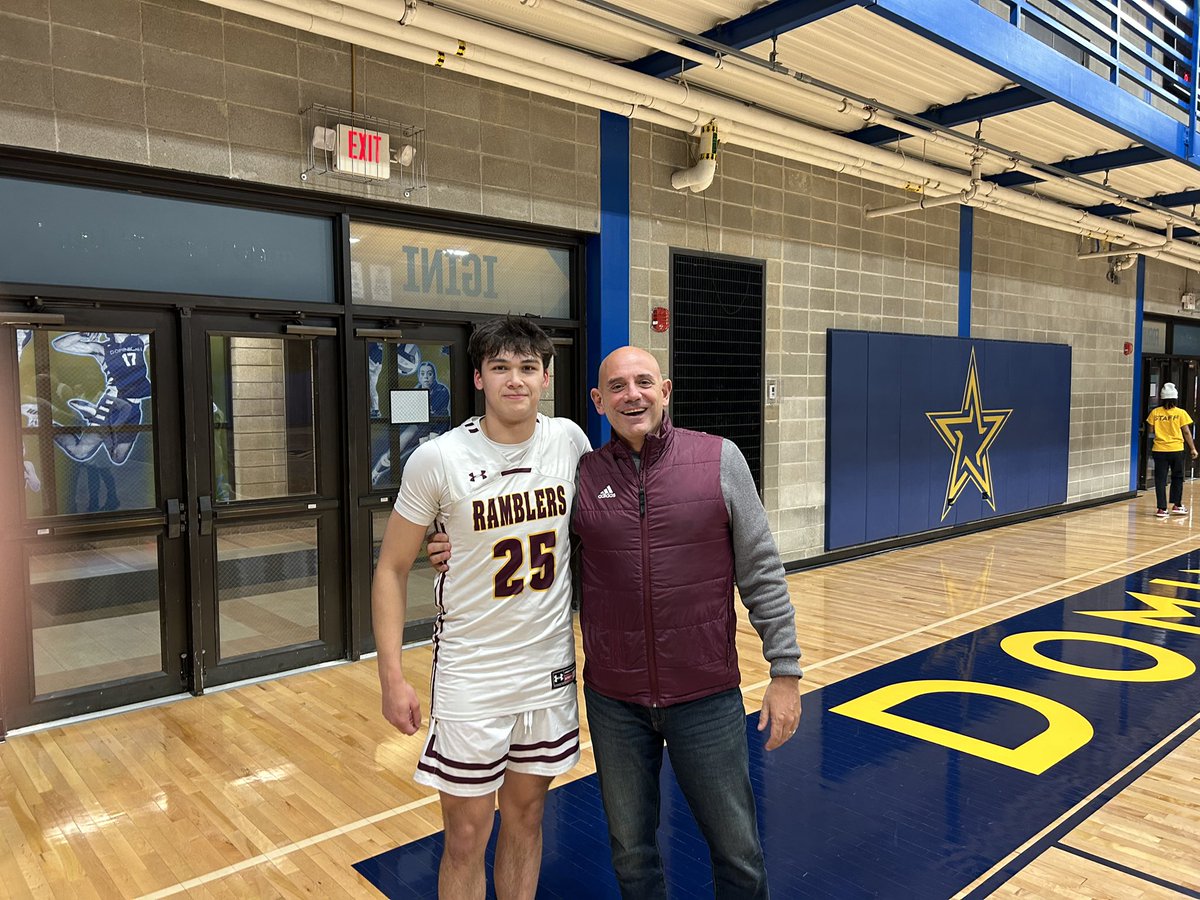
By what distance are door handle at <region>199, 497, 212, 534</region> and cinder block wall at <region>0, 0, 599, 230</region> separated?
5.31 feet

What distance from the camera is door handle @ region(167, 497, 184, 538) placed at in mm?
4387

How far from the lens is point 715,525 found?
6.65ft

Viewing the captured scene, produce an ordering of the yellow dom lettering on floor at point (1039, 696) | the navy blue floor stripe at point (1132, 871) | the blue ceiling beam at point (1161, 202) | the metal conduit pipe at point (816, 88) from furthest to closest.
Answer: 1. the blue ceiling beam at point (1161, 202)
2. the metal conduit pipe at point (816, 88)
3. the yellow dom lettering on floor at point (1039, 696)
4. the navy blue floor stripe at point (1132, 871)

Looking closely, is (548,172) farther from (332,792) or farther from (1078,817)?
(1078,817)

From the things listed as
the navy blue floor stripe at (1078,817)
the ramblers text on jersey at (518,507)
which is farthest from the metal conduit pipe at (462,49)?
the navy blue floor stripe at (1078,817)

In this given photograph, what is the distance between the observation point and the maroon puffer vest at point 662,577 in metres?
2.00

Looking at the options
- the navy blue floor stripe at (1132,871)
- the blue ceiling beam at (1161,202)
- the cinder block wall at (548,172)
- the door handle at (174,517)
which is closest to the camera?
the navy blue floor stripe at (1132,871)

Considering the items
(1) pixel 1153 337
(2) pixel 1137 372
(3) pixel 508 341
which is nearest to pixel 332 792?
(3) pixel 508 341

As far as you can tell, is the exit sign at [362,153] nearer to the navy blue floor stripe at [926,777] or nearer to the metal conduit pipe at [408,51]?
the metal conduit pipe at [408,51]

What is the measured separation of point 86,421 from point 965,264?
8281 millimetres

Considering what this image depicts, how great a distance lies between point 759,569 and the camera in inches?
81.1

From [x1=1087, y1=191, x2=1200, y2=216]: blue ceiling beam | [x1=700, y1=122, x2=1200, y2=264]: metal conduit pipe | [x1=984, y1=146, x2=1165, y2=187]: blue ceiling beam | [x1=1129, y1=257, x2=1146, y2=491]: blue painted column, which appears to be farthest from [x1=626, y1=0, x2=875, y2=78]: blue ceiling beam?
[x1=1129, y1=257, x2=1146, y2=491]: blue painted column

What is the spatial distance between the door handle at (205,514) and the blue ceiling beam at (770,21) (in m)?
3.58

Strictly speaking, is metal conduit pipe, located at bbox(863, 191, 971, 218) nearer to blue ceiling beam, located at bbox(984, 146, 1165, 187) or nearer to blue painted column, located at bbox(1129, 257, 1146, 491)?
blue ceiling beam, located at bbox(984, 146, 1165, 187)
